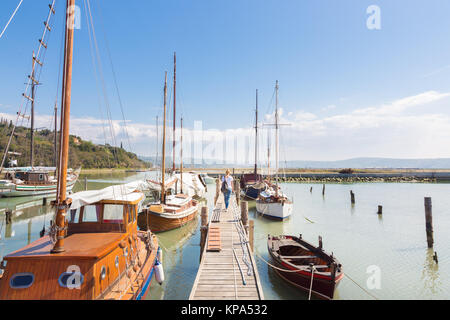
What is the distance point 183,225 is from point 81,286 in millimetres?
14305

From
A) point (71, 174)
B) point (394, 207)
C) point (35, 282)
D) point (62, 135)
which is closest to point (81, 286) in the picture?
point (35, 282)

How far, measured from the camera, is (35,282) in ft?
18.9

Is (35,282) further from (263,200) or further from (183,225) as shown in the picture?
(263,200)

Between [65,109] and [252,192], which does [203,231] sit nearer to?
[65,109]

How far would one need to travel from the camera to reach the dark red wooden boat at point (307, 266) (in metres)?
9.25

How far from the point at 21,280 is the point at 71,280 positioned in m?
1.17

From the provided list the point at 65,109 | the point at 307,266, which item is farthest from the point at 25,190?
the point at 307,266

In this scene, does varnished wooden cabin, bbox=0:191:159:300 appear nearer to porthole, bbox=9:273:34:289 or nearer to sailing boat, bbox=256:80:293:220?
porthole, bbox=9:273:34:289

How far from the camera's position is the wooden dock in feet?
21.7

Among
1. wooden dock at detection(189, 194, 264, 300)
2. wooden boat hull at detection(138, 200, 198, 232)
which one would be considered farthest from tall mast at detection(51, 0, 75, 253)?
wooden boat hull at detection(138, 200, 198, 232)

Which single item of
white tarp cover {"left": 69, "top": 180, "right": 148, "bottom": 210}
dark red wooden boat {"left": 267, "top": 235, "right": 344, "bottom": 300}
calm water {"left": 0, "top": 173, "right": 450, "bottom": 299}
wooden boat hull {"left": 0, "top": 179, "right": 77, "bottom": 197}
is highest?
white tarp cover {"left": 69, "top": 180, "right": 148, "bottom": 210}

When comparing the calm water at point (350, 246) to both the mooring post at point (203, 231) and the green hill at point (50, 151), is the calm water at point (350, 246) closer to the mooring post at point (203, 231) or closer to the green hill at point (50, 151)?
the mooring post at point (203, 231)

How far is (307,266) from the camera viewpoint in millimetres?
10305

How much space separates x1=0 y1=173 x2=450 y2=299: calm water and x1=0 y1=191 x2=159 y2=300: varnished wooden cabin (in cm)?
280
